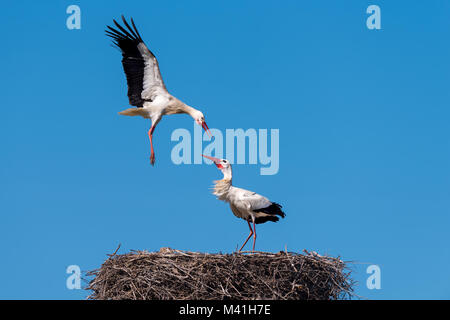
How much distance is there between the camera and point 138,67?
10477mm

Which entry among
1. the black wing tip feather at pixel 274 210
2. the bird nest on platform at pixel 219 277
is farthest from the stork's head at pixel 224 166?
the bird nest on platform at pixel 219 277

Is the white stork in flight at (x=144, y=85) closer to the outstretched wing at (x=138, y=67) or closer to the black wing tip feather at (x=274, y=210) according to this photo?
the outstretched wing at (x=138, y=67)

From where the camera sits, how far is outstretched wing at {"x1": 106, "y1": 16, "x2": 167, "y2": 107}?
10.3 m

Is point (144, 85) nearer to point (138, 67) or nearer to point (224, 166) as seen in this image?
point (138, 67)

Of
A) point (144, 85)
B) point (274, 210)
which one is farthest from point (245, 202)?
point (144, 85)

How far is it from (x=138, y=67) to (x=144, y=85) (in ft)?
1.08

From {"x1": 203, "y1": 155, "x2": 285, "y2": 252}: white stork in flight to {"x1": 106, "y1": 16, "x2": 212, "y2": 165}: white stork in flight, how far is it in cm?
128

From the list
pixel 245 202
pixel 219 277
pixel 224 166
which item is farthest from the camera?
pixel 224 166

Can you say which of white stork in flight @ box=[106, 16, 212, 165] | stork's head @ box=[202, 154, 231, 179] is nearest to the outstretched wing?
white stork in flight @ box=[106, 16, 212, 165]

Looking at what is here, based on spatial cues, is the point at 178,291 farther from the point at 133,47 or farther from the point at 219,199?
the point at 133,47

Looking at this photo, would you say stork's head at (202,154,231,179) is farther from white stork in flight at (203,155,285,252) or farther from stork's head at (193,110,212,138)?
stork's head at (193,110,212,138)

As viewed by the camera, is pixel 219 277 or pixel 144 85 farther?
pixel 144 85
